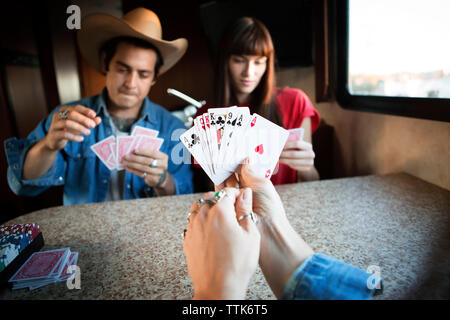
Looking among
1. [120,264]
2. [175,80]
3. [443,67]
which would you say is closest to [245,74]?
[443,67]

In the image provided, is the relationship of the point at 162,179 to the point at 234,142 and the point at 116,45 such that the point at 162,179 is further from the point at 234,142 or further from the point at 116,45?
the point at 234,142

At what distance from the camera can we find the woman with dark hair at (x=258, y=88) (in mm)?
1285

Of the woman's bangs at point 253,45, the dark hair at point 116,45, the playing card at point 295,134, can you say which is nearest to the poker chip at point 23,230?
the dark hair at point 116,45

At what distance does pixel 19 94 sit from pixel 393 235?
3.44m

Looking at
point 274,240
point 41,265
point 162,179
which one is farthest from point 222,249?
point 162,179

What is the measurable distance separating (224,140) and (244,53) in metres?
0.80

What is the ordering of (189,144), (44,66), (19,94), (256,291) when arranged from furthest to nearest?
(44,66), (19,94), (189,144), (256,291)

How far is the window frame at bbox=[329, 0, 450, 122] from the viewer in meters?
1.17

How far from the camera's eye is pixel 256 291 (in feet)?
2.20

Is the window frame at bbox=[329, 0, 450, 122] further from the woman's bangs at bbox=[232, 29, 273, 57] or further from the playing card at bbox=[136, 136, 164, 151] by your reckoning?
the playing card at bbox=[136, 136, 164, 151]

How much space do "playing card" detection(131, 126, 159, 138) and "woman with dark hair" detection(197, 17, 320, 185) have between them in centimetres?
34

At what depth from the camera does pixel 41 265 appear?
767 millimetres

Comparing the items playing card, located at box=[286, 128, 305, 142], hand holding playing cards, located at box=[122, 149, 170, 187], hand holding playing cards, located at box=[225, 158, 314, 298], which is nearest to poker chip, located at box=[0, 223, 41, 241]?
hand holding playing cards, located at box=[122, 149, 170, 187]
